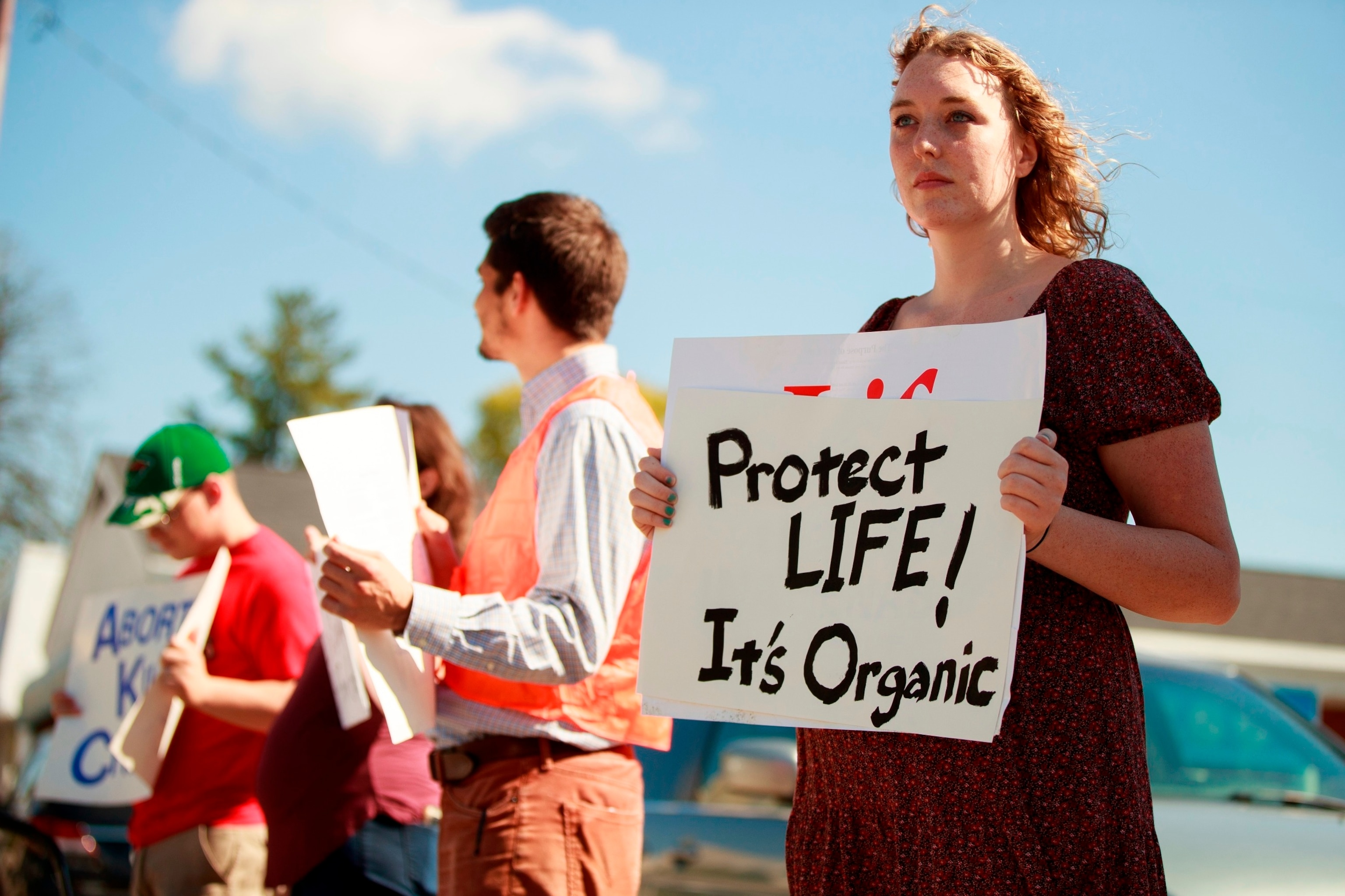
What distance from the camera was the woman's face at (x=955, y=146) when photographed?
1.71 meters

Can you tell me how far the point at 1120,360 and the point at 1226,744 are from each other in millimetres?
2666

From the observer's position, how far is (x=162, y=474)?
3.57 metres

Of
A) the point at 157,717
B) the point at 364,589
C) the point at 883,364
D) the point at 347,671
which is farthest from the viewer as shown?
the point at 157,717

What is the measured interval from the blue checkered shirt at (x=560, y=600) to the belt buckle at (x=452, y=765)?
3cm

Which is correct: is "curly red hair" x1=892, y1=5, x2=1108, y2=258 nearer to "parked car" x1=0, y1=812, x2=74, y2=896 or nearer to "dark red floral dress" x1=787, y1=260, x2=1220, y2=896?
"dark red floral dress" x1=787, y1=260, x2=1220, y2=896

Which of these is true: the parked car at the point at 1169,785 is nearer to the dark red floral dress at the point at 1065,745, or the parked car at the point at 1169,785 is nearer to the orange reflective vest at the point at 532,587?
the orange reflective vest at the point at 532,587

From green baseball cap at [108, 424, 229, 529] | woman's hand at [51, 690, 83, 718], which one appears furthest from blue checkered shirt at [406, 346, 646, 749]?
woman's hand at [51, 690, 83, 718]

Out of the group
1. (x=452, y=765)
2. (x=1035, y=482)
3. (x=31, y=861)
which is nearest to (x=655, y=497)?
(x=1035, y=482)

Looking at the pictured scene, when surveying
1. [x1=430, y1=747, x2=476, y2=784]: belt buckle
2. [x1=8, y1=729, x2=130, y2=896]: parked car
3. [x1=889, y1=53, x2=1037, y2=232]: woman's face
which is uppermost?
[x1=889, y1=53, x2=1037, y2=232]: woman's face

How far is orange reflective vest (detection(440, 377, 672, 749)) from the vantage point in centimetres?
233

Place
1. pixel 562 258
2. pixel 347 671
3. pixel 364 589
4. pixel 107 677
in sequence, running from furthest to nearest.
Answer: pixel 107 677
pixel 562 258
pixel 347 671
pixel 364 589

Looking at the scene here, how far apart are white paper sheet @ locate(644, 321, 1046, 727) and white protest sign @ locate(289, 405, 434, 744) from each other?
2.58ft

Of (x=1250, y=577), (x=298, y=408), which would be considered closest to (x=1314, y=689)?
(x=1250, y=577)

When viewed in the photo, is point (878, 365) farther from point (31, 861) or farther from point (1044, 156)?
point (31, 861)
